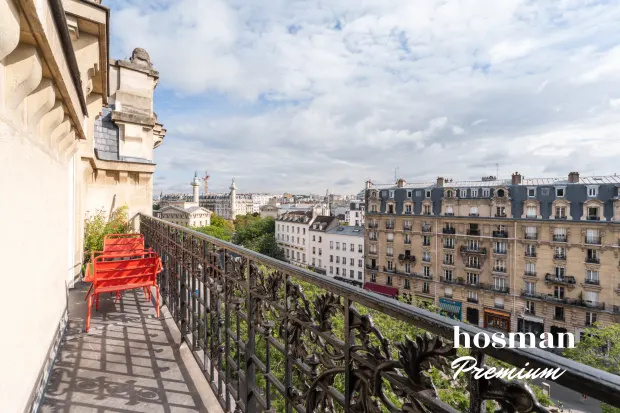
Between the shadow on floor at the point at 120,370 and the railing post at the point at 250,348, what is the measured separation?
1.74 feet

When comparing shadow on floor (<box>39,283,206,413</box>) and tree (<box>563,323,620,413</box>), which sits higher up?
shadow on floor (<box>39,283,206,413</box>)

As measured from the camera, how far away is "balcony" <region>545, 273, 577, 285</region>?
68.1 ft

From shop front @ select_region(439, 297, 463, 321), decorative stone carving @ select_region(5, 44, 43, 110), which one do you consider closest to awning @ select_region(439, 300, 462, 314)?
shop front @ select_region(439, 297, 463, 321)

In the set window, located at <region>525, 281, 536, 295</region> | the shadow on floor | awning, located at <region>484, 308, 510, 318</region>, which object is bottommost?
awning, located at <region>484, 308, 510, 318</region>

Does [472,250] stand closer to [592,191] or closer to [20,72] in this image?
[592,191]

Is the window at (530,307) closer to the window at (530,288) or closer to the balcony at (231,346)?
the window at (530,288)

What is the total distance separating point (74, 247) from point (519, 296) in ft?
85.1

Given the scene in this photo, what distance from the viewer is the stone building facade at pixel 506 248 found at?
20031 millimetres

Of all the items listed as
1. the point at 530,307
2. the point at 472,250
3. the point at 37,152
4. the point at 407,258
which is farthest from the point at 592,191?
the point at 37,152

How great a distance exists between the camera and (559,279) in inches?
834

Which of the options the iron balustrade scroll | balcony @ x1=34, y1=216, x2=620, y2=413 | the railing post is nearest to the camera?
the iron balustrade scroll

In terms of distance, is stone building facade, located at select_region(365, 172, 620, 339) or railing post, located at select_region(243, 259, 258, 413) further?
stone building facade, located at select_region(365, 172, 620, 339)

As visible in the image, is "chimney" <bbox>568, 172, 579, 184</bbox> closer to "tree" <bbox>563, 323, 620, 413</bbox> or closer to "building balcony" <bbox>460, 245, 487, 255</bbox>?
"building balcony" <bbox>460, 245, 487, 255</bbox>

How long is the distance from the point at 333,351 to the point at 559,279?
1014 inches
